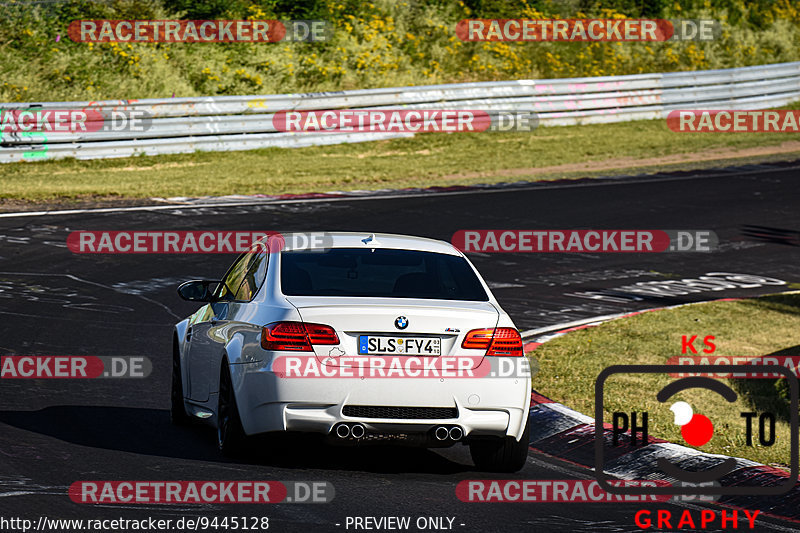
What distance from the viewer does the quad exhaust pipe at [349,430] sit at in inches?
290

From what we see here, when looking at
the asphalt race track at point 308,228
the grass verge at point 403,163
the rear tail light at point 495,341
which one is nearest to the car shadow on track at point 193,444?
the asphalt race track at point 308,228

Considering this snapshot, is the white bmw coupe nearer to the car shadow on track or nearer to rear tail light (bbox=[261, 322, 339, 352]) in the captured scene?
rear tail light (bbox=[261, 322, 339, 352])

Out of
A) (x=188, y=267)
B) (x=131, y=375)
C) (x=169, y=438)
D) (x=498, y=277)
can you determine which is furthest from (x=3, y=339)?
(x=498, y=277)

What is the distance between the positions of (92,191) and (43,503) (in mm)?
15904

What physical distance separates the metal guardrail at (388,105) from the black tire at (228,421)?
16.8 metres

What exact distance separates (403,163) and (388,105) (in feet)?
5.77

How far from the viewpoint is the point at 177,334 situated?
31.5 ft

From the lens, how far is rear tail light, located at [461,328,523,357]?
24.8 feet

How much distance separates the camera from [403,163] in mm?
27641

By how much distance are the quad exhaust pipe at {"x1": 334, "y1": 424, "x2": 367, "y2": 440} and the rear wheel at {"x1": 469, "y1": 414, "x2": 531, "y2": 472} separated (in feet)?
2.85

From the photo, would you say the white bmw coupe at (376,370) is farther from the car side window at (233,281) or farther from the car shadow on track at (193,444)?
the car side window at (233,281)

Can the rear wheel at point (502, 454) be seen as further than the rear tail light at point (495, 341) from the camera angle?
Yes

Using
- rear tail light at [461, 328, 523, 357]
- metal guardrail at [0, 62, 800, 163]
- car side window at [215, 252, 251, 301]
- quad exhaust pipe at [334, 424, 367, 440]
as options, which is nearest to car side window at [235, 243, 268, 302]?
car side window at [215, 252, 251, 301]

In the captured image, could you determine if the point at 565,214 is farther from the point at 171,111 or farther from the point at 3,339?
the point at 3,339
